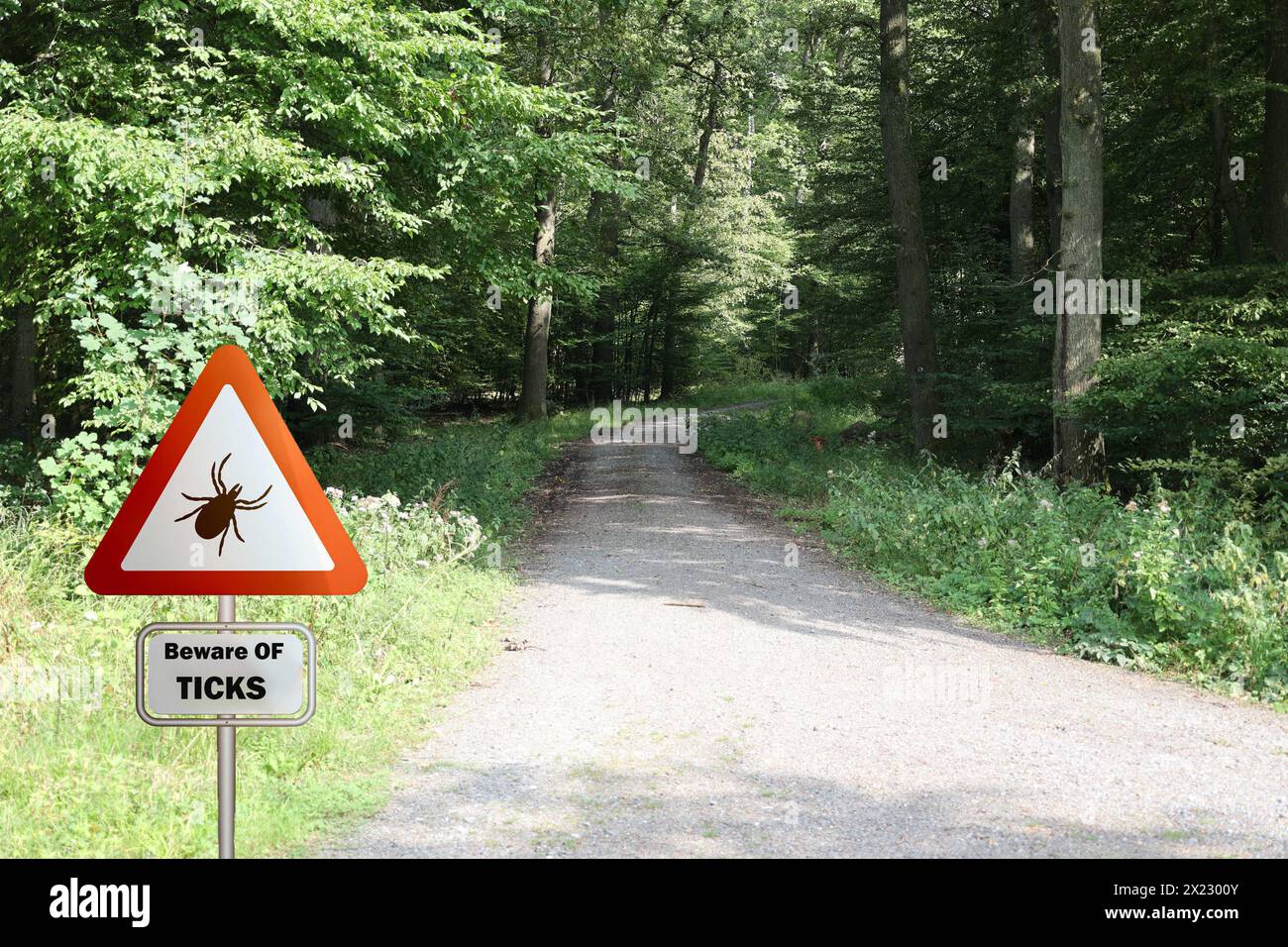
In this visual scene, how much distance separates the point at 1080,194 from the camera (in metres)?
12.9

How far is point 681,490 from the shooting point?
695 inches

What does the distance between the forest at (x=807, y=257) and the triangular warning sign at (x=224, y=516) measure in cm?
160

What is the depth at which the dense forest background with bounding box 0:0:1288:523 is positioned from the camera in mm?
9109

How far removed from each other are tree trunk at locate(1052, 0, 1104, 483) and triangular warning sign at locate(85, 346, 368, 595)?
1173 centimetres

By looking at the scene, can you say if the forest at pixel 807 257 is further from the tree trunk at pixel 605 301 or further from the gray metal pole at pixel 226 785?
the tree trunk at pixel 605 301

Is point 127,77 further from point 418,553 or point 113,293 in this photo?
point 418,553

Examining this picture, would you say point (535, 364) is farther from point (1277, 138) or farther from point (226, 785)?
point (226, 785)

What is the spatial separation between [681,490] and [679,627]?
9342 mm

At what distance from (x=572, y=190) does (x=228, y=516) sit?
15436 millimetres

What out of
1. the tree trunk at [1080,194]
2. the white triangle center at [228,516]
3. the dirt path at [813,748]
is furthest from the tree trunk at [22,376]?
the tree trunk at [1080,194]

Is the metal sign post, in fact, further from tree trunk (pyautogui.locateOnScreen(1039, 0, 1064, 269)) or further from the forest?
tree trunk (pyautogui.locateOnScreen(1039, 0, 1064, 269))

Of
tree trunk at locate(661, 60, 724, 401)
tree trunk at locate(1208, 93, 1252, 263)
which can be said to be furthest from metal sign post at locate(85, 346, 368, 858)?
tree trunk at locate(661, 60, 724, 401)

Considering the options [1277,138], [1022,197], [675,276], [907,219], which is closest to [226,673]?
[1277,138]

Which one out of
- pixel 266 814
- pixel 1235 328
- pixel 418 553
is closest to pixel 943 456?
pixel 1235 328
